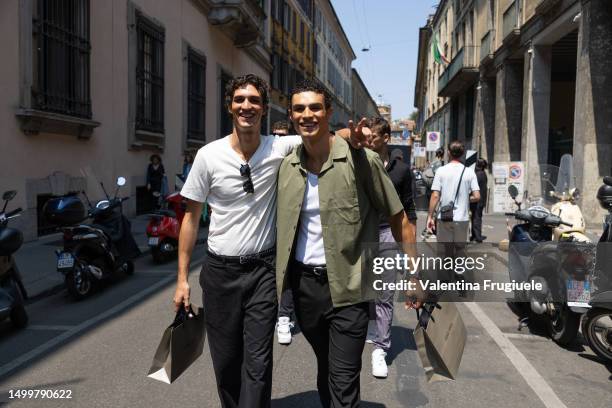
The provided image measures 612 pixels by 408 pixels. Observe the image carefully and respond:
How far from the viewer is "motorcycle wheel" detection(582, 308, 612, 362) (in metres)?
4.40

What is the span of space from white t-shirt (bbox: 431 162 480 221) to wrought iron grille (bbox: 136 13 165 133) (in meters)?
9.39

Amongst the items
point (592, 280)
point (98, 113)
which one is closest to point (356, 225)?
point (592, 280)

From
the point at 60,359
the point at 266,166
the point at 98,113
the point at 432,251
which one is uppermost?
the point at 98,113

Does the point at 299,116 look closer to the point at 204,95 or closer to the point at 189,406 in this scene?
the point at 189,406

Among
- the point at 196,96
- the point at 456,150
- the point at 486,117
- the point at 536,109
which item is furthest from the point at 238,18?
the point at 456,150

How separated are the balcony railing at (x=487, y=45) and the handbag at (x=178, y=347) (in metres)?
21.6

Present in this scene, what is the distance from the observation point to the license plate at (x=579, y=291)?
185 inches

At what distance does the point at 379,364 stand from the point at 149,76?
12861 mm

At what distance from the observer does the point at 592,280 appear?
4656 mm

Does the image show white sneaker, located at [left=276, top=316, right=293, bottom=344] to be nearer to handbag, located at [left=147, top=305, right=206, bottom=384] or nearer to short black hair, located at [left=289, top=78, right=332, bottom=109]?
handbag, located at [left=147, top=305, right=206, bottom=384]

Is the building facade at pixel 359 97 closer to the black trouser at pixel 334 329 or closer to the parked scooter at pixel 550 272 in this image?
the parked scooter at pixel 550 272

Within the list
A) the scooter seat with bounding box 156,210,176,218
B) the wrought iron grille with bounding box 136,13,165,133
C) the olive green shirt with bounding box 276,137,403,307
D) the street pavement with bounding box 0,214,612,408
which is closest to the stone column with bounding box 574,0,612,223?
the street pavement with bounding box 0,214,612,408

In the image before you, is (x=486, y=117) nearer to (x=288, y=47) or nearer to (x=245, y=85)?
(x=288, y=47)

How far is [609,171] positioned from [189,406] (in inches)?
459
